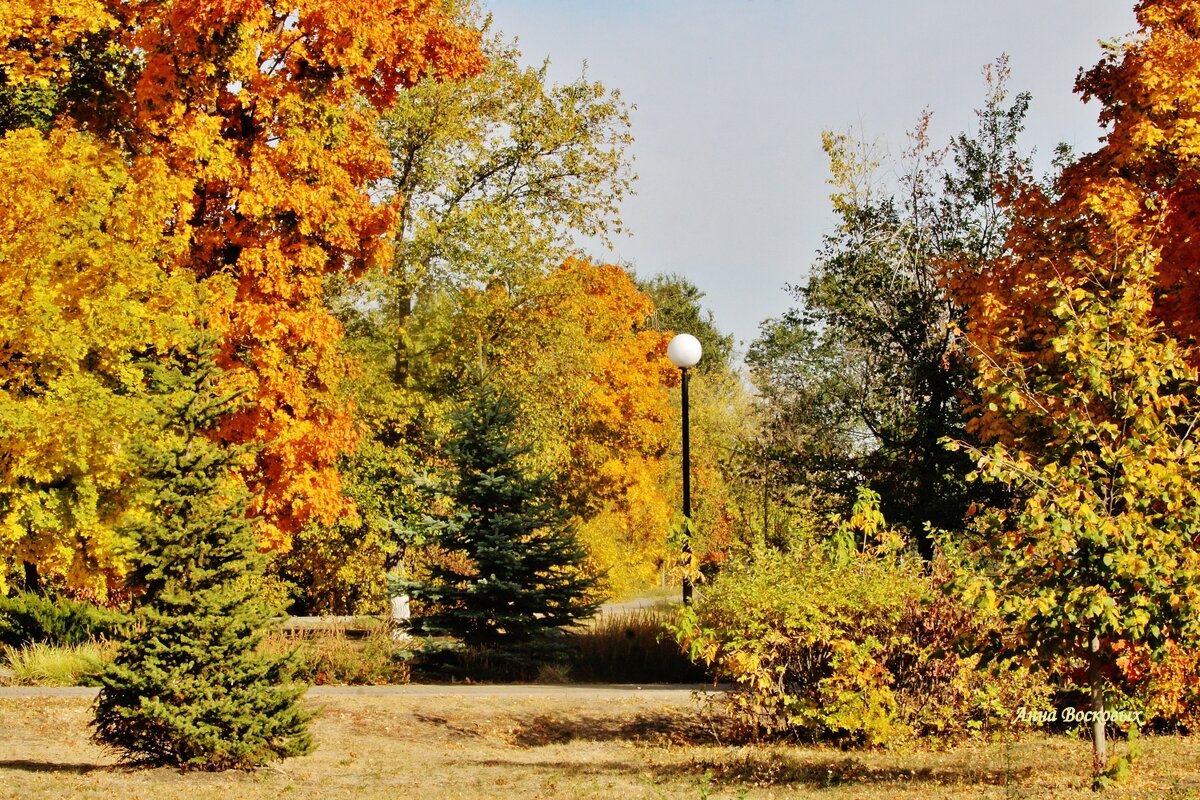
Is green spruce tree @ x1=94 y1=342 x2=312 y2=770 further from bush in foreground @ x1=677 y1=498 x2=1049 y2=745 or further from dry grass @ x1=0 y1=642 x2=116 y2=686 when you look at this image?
dry grass @ x1=0 y1=642 x2=116 y2=686

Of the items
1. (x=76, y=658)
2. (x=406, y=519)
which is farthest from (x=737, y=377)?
(x=76, y=658)

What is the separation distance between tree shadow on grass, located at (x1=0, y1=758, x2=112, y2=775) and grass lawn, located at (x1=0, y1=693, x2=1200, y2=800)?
0.09 feet

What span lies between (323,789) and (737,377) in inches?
1945

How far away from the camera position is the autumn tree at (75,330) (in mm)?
15266

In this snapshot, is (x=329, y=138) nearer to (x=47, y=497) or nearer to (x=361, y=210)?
(x=361, y=210)

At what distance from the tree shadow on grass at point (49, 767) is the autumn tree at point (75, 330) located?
414 centimetres

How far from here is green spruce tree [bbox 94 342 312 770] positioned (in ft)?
35.3

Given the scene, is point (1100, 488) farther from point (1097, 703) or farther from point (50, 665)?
point (50, 665)

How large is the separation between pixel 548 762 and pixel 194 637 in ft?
12.5

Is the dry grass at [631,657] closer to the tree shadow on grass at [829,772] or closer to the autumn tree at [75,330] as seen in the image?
the tree shadow on grass at [829,772]

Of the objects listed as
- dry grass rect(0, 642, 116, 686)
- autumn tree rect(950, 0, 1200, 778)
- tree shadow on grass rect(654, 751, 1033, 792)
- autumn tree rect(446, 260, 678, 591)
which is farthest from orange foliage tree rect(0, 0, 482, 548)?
autumn tree rect(950, 0, 1200, 778)

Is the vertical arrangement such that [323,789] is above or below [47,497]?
below

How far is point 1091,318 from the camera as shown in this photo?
29.2ft

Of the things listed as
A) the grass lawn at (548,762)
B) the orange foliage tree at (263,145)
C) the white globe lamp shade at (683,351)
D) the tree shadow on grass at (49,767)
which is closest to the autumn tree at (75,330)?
the orange foliage tree at (263,145)
